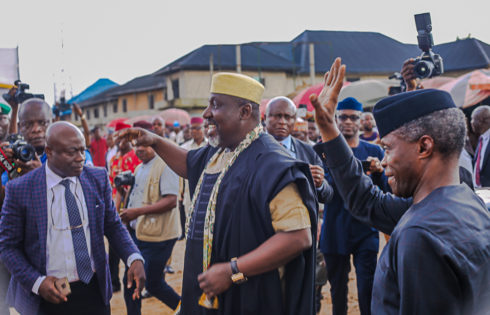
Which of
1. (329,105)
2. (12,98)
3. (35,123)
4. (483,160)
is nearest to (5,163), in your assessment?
(35,123)

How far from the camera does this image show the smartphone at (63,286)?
2.75 m

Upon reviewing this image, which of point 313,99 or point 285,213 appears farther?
point 285,213

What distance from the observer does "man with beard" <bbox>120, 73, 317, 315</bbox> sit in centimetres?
225

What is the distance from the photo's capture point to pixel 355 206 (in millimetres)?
2301

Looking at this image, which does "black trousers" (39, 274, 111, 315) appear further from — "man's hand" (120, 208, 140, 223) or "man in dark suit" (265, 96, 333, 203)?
"man in dark suit" (265, 96, 333, 203)

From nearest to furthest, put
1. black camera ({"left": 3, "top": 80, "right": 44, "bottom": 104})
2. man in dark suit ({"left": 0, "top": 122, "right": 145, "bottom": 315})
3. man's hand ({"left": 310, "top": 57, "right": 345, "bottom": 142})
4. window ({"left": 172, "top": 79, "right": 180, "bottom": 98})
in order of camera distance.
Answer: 1. man's hand ({"left": 310, "top": 57, "right": 345, "bottom": 142})
2. man in dark suit ({"left": 0, "top": 122, "right": 145, "bottom": 315})
3. black camera ({"left": 3, "top": 80, "right": 44, "bottom": 104})
4. window ({"left": 172, "top": 79, "right": 180, "bottom": 98})

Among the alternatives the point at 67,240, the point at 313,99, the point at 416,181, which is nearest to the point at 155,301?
the point at 67,240

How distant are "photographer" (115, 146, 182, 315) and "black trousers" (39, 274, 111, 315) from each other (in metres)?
1.33

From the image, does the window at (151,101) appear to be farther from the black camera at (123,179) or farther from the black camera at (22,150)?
the black camera at (22,150)

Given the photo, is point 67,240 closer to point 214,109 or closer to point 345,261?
point 214,109

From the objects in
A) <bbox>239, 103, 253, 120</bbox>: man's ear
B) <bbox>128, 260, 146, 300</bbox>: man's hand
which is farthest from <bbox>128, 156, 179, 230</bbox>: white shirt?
<bbox>239, 103, 253, 120</bbox>: man's ear

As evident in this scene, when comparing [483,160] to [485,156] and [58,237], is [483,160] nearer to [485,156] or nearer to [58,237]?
[485,156]

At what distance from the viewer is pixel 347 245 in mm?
4254

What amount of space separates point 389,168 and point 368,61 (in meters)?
37.9
